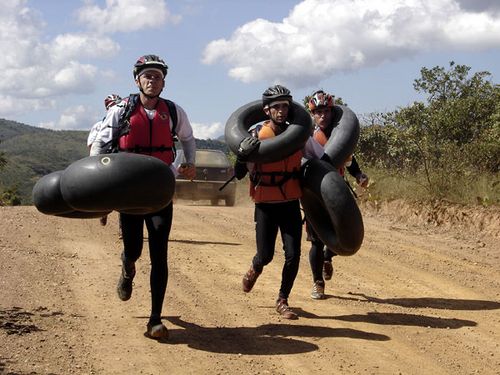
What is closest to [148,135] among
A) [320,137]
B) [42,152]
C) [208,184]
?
[320,137]

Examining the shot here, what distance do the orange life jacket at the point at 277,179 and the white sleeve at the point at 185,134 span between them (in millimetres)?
639

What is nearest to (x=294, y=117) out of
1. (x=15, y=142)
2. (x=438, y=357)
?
(x=438, y=357)

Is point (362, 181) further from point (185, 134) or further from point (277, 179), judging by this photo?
point (185, 134)

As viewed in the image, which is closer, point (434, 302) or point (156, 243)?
point (156, 243)

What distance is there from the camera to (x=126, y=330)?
5773 mm

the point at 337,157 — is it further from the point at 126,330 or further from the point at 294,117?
the point at 126,330

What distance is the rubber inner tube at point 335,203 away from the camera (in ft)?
19.8

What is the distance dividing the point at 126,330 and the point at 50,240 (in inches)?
182

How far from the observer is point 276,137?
238 inches

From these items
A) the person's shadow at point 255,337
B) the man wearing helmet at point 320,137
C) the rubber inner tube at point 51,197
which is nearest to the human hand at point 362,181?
→ the man wearing helmet at point 320,137

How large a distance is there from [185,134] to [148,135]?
1.27 ft

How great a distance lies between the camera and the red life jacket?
5496 millimetres

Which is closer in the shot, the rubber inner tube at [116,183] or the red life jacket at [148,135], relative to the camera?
the rubber inner tube at [116,183]

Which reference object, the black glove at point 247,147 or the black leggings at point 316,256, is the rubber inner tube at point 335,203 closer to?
the black glove at point 247,147
